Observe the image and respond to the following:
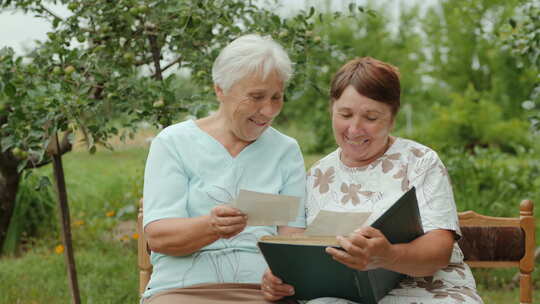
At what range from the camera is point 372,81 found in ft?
7.29

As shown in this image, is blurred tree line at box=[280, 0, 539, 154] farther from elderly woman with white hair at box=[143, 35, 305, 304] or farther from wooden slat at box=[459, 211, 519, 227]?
elderly woman with white hair at box=[143, 35, 305, 304]

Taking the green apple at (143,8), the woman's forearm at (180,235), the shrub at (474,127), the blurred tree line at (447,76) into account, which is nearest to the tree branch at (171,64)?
the green apple at (143,8)

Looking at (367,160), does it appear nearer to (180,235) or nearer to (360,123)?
(360,123)

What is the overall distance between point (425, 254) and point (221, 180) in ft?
2.52

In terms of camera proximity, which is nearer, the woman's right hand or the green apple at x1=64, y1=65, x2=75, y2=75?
the woman's right hand

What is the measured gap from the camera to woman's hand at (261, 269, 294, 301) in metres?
2.13

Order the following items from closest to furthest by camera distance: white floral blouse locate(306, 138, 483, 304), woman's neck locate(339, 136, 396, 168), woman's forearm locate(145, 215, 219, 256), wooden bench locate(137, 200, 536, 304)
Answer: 1. woman's forearm locate(145, 215, 219, 256)
2. white floral blouse locate(306, 138, 483, 304)
3. woman's neck locate(339, 136, 396, 168)
4. wooden bench locate(137, 200, 536, 304)

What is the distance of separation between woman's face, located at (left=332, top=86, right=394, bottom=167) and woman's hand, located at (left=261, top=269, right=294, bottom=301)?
55cm

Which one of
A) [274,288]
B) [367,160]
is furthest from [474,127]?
[274,288]

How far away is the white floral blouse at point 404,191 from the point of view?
2.17 meters

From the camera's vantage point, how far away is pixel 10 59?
305cm

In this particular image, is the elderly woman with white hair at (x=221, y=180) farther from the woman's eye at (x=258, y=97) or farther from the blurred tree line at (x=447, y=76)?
the blurred tree line at (x=447, y=76)

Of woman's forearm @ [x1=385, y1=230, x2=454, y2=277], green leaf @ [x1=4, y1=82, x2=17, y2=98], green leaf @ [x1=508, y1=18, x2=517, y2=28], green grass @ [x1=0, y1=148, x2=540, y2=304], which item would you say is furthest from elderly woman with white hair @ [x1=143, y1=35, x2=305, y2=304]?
green leaf @ [x1=508, y1=18, x2=517, y2=28]

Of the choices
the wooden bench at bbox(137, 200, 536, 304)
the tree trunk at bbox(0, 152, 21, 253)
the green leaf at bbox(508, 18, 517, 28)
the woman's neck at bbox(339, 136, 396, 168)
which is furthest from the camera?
the tree trunk at bbox(0, 152, 21, 253)
